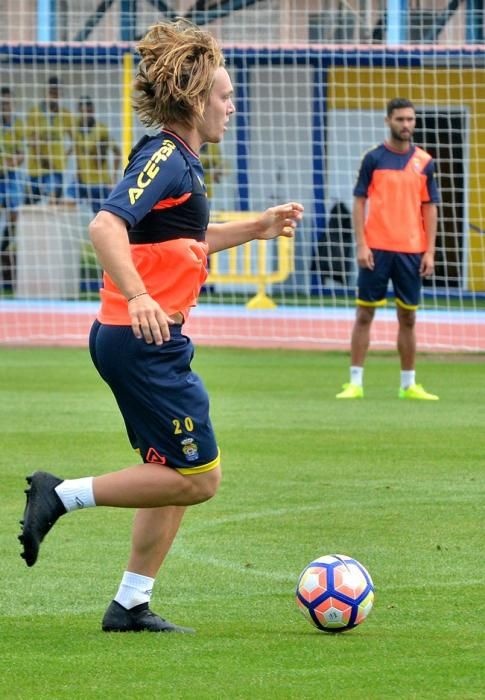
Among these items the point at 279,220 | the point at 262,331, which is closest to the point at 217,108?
the point at 279,220

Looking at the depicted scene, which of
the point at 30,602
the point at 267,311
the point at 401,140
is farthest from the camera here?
the point at 267,311

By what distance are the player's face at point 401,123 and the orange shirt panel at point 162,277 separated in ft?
26.2

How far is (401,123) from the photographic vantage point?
508 inches

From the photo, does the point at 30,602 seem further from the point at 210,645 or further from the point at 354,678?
the point at 354,678

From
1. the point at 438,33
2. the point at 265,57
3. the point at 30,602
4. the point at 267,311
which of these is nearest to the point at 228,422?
the point at 30,602

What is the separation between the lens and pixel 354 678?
14.9 feet

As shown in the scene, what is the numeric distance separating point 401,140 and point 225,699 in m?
9.28

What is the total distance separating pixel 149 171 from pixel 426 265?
8.40 meters

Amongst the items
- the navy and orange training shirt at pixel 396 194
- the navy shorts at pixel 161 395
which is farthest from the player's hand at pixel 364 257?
the navy shorts at pixel 161 395

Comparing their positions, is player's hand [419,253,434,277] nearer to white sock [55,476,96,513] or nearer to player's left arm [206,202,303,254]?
player's left arm [206,202,303,254]

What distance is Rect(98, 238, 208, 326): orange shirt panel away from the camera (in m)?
5.07

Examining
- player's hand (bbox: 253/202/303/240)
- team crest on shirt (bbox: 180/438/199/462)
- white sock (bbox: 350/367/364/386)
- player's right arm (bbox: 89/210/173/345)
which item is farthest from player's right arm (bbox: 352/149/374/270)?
player's right arm (bbox: 89/210/173/345)

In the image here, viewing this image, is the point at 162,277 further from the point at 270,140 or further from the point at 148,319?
the point at 270,140

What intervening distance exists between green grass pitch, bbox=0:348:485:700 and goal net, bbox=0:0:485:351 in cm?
918
